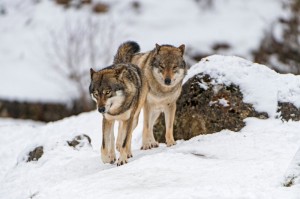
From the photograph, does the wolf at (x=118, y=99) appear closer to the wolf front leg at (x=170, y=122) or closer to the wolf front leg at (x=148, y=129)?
the wolf front leg at (x=148, y=129)

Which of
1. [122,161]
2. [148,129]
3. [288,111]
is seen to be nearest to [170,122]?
[148,129]

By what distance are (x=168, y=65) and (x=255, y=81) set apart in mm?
1823

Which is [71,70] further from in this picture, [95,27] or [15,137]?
[15,137]

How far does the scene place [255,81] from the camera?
10.8 meters

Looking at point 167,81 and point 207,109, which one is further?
point 207,109

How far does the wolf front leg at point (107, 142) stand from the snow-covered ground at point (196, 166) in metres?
0.14

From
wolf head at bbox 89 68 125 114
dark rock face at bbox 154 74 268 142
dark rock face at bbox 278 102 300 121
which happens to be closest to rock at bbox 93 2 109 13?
dark rock face at bbox 154 74 268 142

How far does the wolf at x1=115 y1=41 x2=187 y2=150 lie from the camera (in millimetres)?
9703

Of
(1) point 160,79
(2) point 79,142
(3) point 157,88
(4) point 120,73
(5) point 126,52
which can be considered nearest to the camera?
(4) point 120,73

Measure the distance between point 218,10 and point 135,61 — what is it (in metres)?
26.6

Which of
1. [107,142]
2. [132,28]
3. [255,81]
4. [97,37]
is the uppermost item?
[132,28]

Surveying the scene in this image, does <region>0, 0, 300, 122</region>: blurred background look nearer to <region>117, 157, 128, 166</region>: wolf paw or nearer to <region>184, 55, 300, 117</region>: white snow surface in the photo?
<region>184, 55, 300, 117</region>: white snow surface

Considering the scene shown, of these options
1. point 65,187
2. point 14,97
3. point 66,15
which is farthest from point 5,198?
point 66,15

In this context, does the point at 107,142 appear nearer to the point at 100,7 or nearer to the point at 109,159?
the point at 109,159
